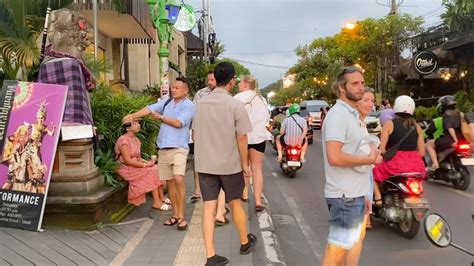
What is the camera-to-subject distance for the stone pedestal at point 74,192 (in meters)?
5.40

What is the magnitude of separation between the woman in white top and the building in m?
2.44

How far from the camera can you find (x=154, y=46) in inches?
977

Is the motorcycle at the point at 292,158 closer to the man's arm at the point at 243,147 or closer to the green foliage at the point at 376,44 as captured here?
→ the man's arm at the point at 243,147

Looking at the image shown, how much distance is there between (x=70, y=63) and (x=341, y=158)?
344 cm

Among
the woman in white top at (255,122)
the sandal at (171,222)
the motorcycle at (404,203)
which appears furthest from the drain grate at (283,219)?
the sandal at (171,222)

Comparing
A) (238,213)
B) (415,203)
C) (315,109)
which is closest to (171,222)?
(238,213)

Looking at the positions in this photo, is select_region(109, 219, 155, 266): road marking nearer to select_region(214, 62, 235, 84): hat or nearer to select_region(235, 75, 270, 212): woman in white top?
select_region(235, 75, 270, 212): woman in white top

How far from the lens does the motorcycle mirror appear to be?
159 inches

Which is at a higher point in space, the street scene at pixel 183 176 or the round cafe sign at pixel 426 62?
the round cafe sign at pixel 426 62

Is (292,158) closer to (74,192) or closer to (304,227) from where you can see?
(304,227)

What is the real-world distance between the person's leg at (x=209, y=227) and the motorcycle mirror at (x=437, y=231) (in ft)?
6.05

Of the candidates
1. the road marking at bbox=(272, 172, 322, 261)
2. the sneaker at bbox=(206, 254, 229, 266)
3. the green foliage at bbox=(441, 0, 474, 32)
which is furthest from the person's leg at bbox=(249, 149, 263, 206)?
the green foliage at bbox=(441, 0, 474, 32)

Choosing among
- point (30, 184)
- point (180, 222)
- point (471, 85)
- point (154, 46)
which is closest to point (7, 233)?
point (30, 184)

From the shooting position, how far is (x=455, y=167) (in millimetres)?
9203
